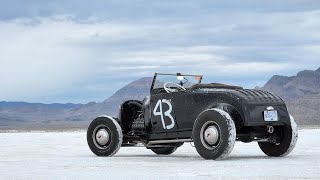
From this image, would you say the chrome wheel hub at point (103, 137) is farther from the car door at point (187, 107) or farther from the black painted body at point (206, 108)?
the car door at point (187, 107)

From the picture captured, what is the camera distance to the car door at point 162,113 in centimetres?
1429

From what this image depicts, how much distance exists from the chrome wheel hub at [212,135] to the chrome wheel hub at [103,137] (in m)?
2.96

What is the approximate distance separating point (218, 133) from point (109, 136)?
3.17m

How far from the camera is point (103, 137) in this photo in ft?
49.8

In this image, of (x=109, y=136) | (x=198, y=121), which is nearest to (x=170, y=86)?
(x=109, y=136)

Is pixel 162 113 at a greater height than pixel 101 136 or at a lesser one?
greater

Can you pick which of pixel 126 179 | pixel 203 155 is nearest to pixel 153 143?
pixel 203 155

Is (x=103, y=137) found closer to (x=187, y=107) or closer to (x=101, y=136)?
(x=101, y=136)

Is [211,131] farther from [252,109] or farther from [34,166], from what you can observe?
[34,166]

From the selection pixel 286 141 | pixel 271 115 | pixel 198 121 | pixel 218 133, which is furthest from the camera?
pixel 286 141

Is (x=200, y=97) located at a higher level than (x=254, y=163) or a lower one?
higher

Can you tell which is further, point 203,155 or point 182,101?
point 182,101

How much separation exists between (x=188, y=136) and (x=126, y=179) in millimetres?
4806

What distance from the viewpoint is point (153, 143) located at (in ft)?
48.6
